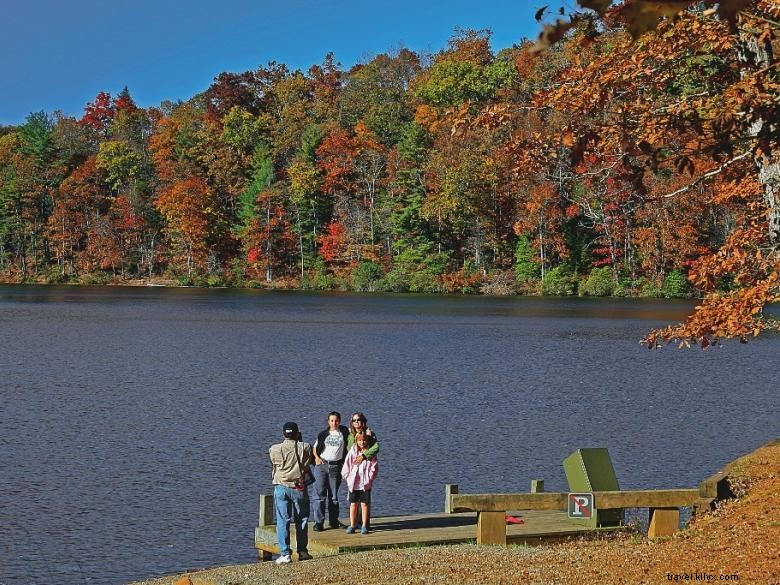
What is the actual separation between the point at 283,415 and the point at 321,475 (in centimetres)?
1604

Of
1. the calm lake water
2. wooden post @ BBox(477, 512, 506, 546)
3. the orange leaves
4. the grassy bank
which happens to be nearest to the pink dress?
the grassy bank

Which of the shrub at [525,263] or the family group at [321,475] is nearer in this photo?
the family group at [321,475]

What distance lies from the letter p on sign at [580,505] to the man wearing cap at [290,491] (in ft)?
12.1

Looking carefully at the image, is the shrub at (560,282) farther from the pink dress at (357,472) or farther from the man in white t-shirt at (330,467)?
the pink dress at (357,472)

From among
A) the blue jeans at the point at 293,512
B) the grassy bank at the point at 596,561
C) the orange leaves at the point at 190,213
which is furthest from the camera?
the orange leaves at the point at 190,213

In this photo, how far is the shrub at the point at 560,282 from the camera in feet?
343

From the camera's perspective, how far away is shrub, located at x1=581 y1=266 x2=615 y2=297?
10238 cm

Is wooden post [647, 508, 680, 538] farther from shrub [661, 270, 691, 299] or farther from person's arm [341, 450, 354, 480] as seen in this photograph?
shrub [661, 270, 691, 299]

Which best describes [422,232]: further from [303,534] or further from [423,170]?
[303,534]

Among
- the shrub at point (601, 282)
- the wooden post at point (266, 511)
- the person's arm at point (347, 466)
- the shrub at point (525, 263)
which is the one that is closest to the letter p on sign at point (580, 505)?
the person's arm at point (347, 466)

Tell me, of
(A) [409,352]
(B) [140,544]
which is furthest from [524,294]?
(B) [140,544]

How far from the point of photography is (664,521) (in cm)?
1373

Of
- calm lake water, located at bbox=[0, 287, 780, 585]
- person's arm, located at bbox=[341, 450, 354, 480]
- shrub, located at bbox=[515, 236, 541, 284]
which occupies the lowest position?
calm lake water, located at bbox=[0, 287, 780, 585]

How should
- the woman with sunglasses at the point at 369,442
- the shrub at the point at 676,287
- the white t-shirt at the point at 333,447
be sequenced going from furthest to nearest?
the shrub at the point at 676,287 < the white t-shirt at the point at 333,447 < the woman with sunglasses at the point at 369,442
